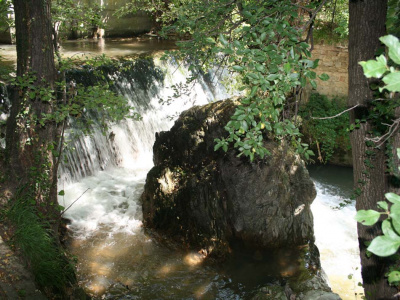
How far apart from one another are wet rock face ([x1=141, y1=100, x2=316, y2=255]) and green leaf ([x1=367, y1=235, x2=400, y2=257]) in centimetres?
416

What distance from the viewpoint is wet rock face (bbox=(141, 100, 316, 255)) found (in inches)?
210

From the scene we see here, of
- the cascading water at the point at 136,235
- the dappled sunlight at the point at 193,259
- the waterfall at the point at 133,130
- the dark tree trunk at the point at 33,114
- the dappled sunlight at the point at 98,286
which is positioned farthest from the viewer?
the waterfall at the point at 133,130

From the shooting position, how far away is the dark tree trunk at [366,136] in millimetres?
2727

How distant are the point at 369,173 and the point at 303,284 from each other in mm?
2344

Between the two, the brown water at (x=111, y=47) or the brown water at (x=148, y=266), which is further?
the brown water at (x=111, y=47)

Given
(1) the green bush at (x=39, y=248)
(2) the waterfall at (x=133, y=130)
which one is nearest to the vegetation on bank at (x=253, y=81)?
(1) the green bush at (x=39, y=248)

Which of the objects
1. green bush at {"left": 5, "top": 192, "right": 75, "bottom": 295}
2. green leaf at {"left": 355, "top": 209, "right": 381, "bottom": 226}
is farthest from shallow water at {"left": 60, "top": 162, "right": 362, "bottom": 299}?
green leaf at {"left": 355, "top": 209, "right": 381, "bottom": 226}

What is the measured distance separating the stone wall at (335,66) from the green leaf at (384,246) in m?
9.65

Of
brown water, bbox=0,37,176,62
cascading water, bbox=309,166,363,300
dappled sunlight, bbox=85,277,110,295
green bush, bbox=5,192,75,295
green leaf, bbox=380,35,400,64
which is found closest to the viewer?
green leaf, bbox=380,35,400,64

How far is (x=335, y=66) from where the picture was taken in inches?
387

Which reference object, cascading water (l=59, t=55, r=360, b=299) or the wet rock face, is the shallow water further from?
the wet rock face

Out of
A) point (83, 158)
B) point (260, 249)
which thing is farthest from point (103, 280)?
point (83, 158)

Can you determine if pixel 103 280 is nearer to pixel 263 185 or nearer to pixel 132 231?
pixel 132 231

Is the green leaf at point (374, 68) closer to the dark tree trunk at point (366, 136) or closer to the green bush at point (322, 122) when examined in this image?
the dark tree trunk at point (366, 136)
